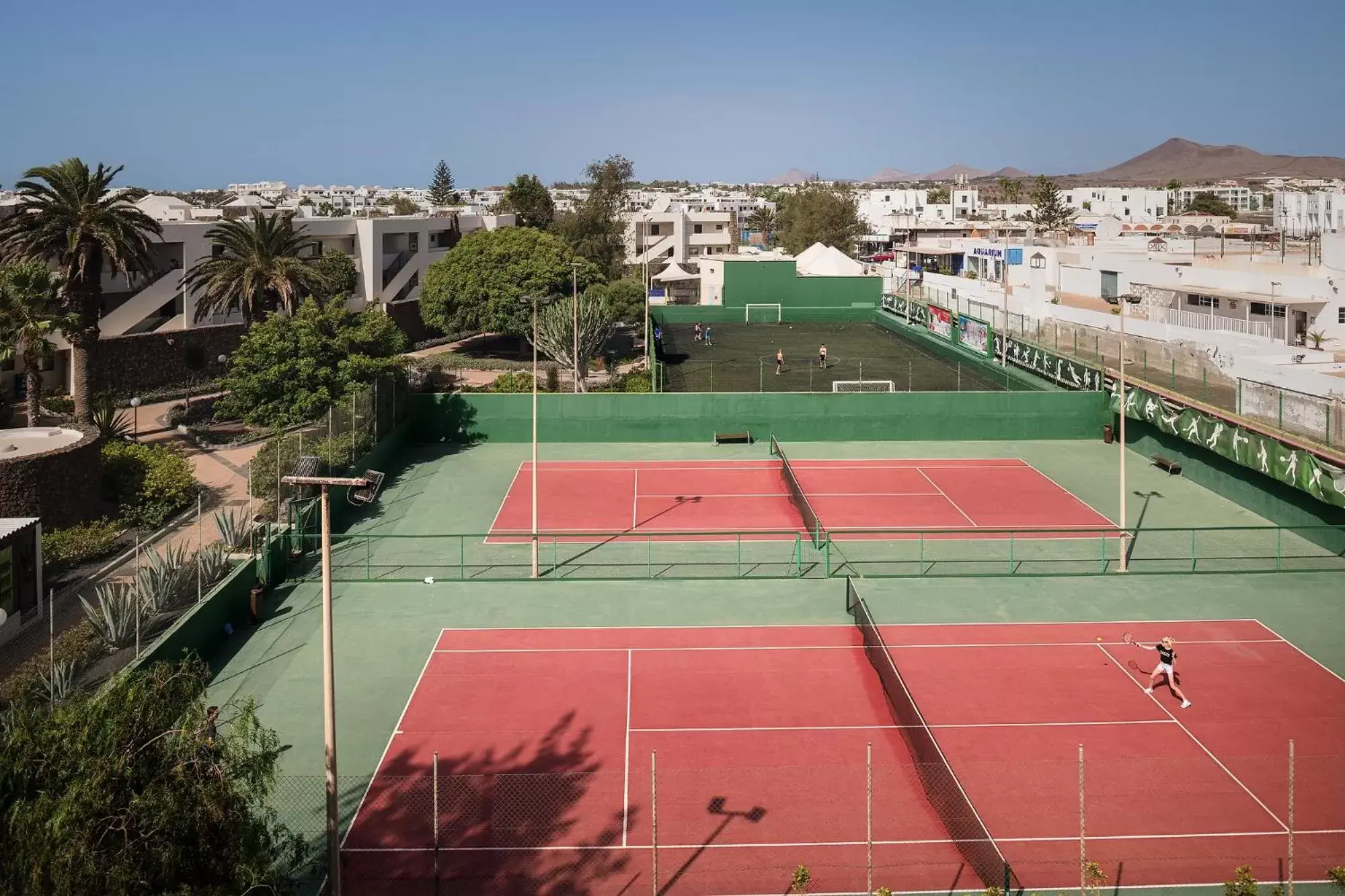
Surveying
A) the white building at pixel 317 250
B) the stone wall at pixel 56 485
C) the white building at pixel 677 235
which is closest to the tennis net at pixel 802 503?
the stone wall at pixel 56 485

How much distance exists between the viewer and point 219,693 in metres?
21.2

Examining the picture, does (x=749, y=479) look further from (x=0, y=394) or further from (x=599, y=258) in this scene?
(x=599, y=258)

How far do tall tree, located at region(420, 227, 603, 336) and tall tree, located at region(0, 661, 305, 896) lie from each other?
54750 millimetres

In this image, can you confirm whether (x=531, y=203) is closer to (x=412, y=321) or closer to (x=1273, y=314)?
(x=412, y=321)

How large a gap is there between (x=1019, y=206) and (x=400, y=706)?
171259 mm

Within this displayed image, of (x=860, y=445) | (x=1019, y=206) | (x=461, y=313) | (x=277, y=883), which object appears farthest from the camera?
A: (x=1019, y=206)

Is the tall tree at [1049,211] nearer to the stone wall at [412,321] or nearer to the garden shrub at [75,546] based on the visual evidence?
the stone wall at [412,321]

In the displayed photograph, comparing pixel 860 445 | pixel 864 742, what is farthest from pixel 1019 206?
pixel 864 742

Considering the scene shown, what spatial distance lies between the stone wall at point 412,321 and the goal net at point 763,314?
66.2 feet

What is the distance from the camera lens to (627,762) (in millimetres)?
18500

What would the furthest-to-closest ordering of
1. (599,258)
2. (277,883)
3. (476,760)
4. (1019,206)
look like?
(1019,206) < (599,258) < (476,760) < (277,883)

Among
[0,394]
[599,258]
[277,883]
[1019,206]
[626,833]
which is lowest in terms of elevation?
[626,833]

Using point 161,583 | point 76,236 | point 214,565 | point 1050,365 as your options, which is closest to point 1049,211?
point 1050,365

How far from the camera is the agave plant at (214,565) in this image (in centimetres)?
2498
